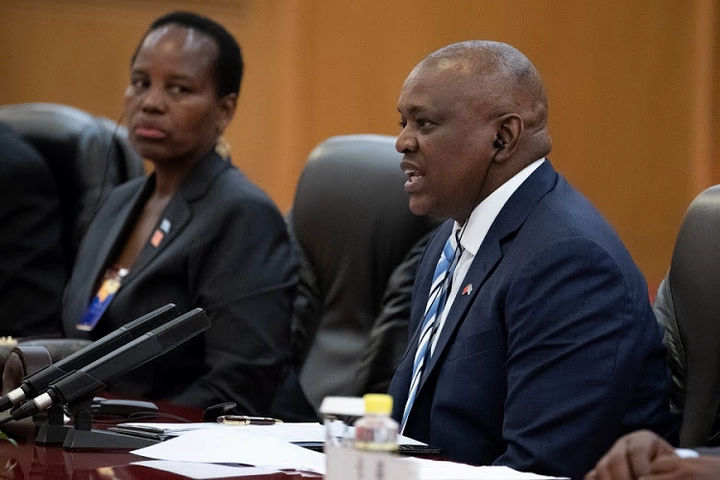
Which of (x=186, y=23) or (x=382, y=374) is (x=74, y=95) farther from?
(x=382, y=374)

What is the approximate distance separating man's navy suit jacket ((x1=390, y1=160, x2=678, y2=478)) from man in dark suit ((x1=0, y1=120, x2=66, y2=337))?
77.4 inches

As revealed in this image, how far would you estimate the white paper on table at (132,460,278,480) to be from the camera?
151 centimetres

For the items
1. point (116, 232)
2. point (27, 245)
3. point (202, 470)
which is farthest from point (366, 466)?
point (27, 245)

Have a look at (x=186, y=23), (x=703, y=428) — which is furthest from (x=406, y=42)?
(x=703, y=428)

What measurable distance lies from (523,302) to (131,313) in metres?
1.33

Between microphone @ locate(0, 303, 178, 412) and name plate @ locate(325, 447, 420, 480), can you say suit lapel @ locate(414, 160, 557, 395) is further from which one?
name plate @ locate(325, 447, 420, 480)

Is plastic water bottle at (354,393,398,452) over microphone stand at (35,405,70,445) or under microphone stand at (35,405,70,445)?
over

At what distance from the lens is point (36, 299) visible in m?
3.69

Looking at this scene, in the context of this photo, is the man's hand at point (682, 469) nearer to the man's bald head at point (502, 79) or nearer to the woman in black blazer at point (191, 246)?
the man's bald head at point (502, 79)

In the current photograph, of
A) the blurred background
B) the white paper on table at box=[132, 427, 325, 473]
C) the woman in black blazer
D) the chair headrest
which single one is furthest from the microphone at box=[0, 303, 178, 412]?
the blurred background

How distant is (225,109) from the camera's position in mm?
3291

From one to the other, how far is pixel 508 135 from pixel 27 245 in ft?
6.85

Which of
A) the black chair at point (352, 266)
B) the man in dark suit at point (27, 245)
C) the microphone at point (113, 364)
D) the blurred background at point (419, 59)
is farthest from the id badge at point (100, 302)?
the blurred background at point (419, 59)

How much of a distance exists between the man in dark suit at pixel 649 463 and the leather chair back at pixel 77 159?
110 inches
